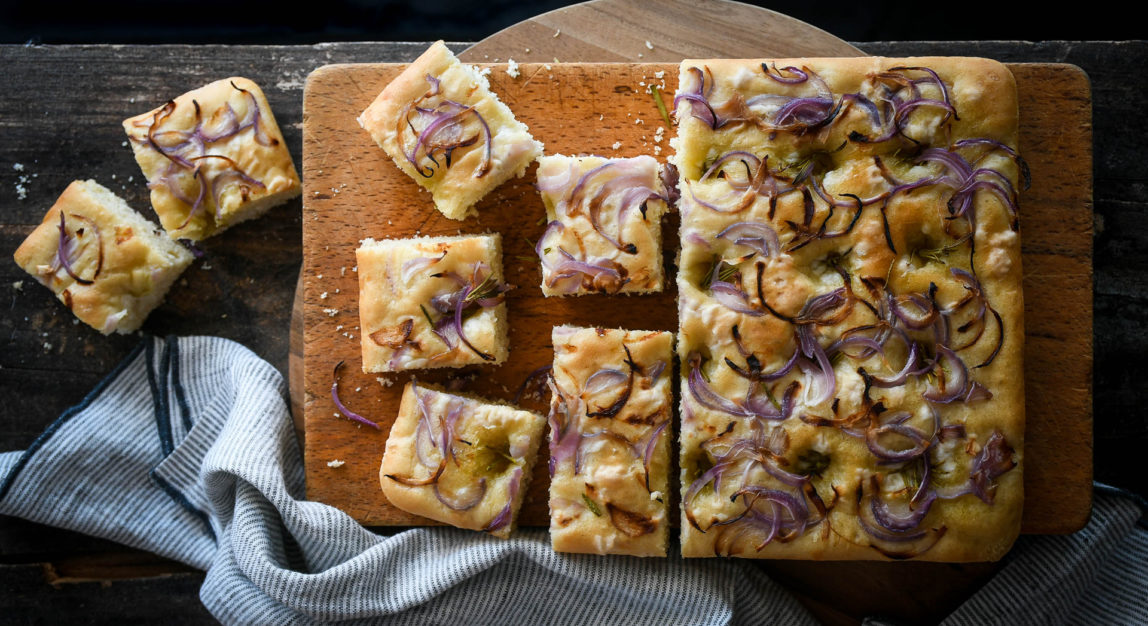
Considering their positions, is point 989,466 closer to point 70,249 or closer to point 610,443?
point 610,443

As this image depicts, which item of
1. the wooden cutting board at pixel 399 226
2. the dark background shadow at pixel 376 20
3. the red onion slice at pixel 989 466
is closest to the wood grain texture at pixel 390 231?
the wooden cutting board at pixel 399 226

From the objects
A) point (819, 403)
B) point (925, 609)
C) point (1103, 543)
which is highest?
point (819, 403)

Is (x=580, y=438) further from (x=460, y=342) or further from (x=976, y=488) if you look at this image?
(x=976, y=488)

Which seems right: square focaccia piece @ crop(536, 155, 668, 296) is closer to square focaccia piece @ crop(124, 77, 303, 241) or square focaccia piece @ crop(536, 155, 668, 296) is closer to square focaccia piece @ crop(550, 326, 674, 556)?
square focaccia piece @ crop(550, 326, 674, 556)

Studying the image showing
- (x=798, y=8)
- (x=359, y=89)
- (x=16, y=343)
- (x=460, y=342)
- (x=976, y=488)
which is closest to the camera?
(x=976, y=488)

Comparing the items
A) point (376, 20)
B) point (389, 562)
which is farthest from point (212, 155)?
point (389, 562)

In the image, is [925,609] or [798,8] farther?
[798,8]

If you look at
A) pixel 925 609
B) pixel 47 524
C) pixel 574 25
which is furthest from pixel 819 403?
pixel 47 524
